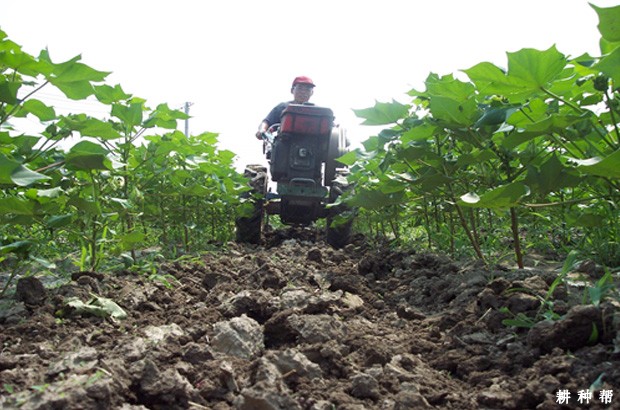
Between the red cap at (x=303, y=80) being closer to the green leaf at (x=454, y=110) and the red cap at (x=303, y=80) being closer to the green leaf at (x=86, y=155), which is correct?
the green leaf at (x=454, y=110)

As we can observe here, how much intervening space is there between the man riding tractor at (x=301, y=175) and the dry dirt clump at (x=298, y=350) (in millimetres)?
3547

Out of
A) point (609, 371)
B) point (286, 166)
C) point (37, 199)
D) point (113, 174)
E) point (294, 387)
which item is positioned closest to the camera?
point (609, 371)

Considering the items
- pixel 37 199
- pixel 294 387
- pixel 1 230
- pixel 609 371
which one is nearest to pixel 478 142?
pixel 609 371

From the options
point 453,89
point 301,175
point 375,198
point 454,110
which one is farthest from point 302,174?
point 454,110

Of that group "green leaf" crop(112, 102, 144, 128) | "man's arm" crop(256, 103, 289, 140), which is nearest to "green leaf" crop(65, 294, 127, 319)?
"green leaf" crop(112, 102, 144, 128)

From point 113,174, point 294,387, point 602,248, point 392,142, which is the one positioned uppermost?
point 392,142

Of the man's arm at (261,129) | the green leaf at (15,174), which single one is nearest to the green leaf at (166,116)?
the green leaf at (15,174)

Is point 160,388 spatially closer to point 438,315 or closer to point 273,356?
point 273,356

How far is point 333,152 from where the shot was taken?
6629mm

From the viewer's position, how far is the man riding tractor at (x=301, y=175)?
6438 mm

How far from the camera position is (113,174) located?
120 inches

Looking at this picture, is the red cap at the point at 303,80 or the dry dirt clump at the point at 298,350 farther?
the red cap at the point at 303,80

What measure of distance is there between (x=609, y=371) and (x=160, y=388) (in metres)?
1.19

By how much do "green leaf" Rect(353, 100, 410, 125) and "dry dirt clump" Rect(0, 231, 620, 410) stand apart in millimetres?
914
